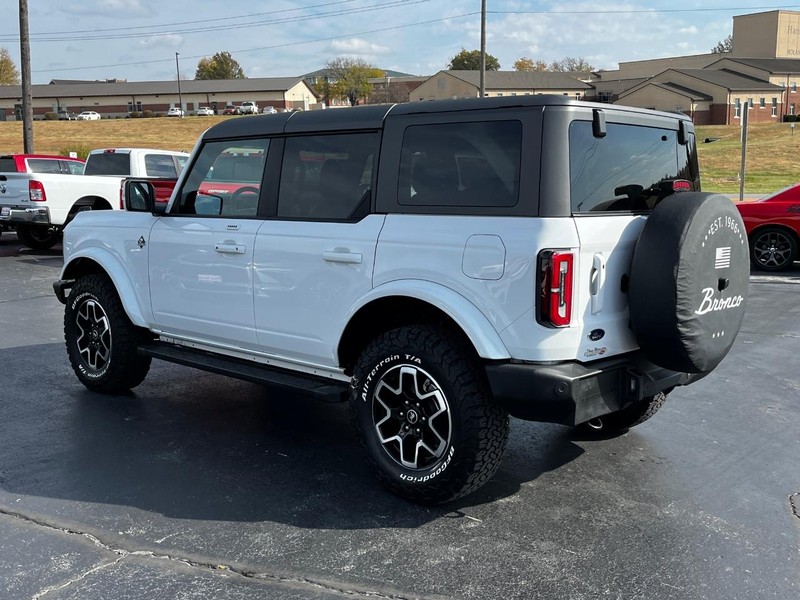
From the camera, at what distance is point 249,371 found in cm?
500

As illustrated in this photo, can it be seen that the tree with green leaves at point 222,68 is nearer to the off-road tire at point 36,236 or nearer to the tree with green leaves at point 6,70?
the tree with green leaves at point 6,70

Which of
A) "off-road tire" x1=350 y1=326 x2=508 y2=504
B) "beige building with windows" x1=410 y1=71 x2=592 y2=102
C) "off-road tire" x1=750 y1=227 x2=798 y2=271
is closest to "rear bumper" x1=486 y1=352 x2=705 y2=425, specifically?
"off-road tire" x1=350 y1=326 x2=508 y2=504

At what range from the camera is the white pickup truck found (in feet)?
48.4

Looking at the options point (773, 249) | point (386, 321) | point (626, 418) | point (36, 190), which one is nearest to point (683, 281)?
point (386, 321)

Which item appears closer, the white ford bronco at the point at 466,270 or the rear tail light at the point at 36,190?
the white ford bronco at the point at 466,270

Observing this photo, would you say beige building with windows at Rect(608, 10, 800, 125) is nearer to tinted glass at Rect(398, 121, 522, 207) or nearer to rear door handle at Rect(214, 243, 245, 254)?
rear door handle at Rect(214, 243, 245, 254)

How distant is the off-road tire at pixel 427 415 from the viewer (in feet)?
12.9

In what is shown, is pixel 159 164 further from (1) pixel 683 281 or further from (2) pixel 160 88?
(2) pixel 160 88

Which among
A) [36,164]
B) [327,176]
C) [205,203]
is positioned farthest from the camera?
[36,164]

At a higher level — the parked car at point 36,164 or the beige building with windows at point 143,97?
the beige building with windows at point 143,97

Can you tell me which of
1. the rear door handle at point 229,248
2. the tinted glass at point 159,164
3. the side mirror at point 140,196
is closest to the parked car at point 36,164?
the tinted glass at point 159,164

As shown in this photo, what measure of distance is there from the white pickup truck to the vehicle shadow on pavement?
30.0 ft

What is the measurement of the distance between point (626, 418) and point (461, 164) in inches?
88.0

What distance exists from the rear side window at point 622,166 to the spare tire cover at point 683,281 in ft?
0.88
